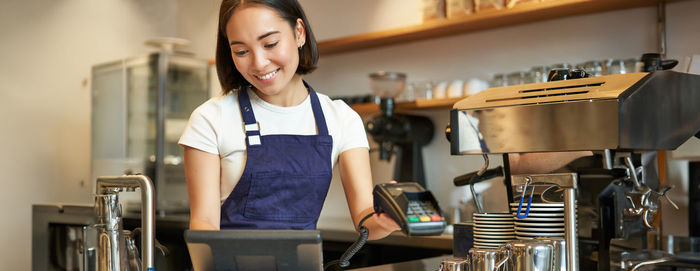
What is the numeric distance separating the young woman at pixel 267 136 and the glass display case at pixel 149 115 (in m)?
2.52

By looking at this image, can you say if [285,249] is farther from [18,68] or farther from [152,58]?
A: [18,68]

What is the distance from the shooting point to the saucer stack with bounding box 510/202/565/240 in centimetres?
127

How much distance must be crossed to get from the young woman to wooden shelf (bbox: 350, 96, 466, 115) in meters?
1.29

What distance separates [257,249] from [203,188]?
57 centimetres

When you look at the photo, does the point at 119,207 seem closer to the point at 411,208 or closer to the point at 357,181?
the point at 411,208

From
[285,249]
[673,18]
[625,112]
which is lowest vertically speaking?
[285,249]

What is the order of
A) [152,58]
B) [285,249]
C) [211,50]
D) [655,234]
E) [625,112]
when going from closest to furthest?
[285,249], [625,112], [655,234], [152,58], [211,50]

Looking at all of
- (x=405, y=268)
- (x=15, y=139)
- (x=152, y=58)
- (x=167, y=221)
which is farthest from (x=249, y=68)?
(x=15, y=139)

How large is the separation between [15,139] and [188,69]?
113 cm

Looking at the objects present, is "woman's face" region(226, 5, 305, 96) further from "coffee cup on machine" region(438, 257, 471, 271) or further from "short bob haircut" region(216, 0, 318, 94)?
"coffee cup on machine" region(438, 257, 471, 271)

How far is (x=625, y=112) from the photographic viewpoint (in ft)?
4.11

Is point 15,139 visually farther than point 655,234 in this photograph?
Yes

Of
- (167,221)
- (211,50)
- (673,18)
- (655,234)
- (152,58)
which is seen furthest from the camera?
(211,50)

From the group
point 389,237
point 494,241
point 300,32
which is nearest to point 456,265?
point 494,241
